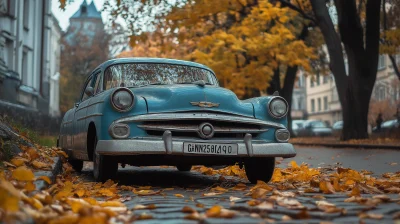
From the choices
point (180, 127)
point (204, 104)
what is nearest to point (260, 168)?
point (204, 104)

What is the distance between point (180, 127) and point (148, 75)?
4.79 ft

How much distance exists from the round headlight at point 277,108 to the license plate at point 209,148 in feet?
2.56

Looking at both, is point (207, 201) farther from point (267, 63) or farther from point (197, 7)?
point (267, 63)

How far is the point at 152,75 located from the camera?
8.42 m

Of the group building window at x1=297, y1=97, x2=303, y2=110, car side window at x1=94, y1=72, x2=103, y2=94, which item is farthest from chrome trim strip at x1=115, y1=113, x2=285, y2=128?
building window at x1=297, y1=97, x2=303, y2=110

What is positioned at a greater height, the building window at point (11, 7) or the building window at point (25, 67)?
the building window at point (11, 7)

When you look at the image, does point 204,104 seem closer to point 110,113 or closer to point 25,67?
point 110,113

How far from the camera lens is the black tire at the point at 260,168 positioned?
25.8ft

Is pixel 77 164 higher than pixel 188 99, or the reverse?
pixel 188 99

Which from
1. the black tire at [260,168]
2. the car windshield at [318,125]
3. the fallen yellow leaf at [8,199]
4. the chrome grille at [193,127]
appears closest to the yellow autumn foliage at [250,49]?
the black tire at [260,168]

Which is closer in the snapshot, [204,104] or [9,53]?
[204,104]

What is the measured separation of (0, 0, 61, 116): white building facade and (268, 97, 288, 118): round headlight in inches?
537

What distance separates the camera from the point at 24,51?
2916cm

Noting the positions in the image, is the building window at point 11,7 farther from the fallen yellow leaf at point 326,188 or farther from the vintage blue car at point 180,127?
the fallen yellow leaf at point 326,188
